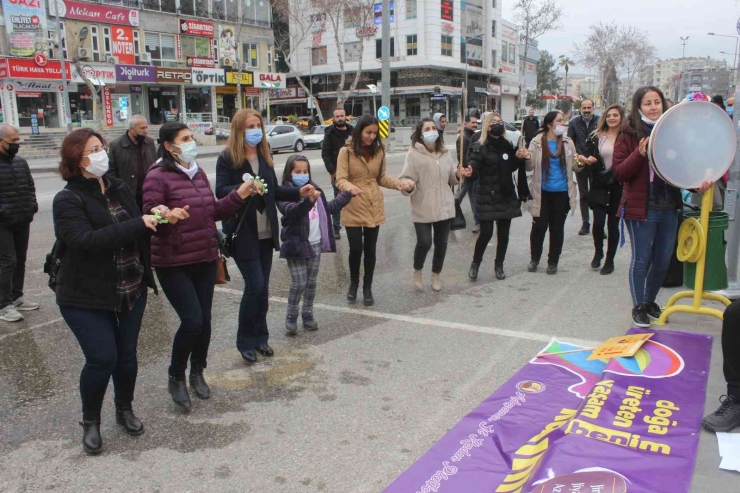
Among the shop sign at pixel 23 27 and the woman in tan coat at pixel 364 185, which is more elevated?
the shop sign at pixel 23 27

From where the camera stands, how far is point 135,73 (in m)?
39.0

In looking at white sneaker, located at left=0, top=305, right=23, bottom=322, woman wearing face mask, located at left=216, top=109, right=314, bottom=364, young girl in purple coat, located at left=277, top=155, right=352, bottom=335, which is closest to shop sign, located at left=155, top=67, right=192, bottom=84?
white sneaker, located at left=0, top=305, right=23, bottom=322

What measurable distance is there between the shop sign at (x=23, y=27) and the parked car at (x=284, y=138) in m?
14.8

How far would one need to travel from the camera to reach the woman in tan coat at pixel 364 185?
599 centimetres

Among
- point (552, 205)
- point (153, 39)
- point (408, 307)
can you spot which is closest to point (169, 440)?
point (408, 307)

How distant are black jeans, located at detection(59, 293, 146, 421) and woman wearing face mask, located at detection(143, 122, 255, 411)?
280 mm

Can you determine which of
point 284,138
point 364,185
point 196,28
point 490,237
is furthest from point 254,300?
point 196,28

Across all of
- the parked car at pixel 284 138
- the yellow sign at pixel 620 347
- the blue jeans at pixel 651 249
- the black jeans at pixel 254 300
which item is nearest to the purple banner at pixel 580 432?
the yellow sign at pixel 620 347

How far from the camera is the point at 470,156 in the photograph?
23.2ft

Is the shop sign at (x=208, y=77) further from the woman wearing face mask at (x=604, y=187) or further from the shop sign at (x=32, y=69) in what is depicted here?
the woman wearing face mask at (x=604, y=187)

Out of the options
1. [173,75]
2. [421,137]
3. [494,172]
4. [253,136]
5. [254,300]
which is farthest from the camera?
[173,75]

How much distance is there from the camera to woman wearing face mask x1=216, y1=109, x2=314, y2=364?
4434 mm

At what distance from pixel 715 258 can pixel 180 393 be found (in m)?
4.66

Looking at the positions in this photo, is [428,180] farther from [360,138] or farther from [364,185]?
[360,138]
